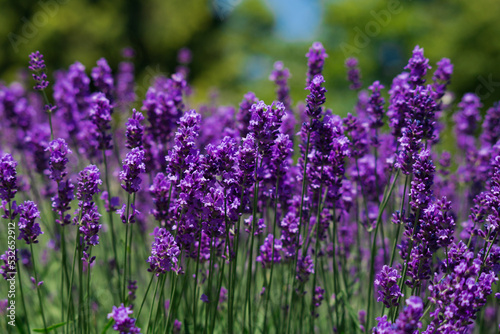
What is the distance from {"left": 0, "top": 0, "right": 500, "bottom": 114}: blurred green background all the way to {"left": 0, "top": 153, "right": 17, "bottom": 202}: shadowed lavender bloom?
49.0 feet

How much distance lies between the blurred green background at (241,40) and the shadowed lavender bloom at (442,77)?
13563 mm

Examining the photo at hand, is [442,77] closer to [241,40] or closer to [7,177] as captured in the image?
[7,177]

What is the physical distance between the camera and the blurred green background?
55.5 ft

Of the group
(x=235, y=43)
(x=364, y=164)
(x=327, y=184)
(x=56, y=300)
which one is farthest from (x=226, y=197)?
(x=235, y=43)

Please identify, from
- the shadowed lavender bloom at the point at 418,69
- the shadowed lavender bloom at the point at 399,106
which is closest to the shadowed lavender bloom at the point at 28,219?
the shadowed lavender bloom at the point at 399,106

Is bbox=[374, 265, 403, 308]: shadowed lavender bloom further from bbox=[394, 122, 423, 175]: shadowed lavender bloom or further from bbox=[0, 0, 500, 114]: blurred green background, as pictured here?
bbox=[0, 0, 500, 114]: blurred green background

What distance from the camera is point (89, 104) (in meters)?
3.61

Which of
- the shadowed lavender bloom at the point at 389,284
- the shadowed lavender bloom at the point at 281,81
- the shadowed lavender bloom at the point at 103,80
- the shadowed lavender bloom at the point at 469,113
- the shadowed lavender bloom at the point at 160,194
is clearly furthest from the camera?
the shadowed lavender bloom at the point at 469,113

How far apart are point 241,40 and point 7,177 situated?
64.6 feet

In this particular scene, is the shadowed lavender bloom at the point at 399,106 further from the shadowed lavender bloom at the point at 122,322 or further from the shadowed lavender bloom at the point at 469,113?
the shadowed lavender bloom at the point at 122,322

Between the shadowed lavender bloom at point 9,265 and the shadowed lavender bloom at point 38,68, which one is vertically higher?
the shadowed lavender bloom at point 38,68

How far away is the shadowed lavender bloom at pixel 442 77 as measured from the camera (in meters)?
2.93

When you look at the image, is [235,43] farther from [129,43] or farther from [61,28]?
[61,28]

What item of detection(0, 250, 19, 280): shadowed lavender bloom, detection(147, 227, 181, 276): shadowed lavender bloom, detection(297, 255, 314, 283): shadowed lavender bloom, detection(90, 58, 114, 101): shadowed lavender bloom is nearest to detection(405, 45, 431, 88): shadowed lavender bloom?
detection(297, 255, 314, 283): shadowed lavender bloom
